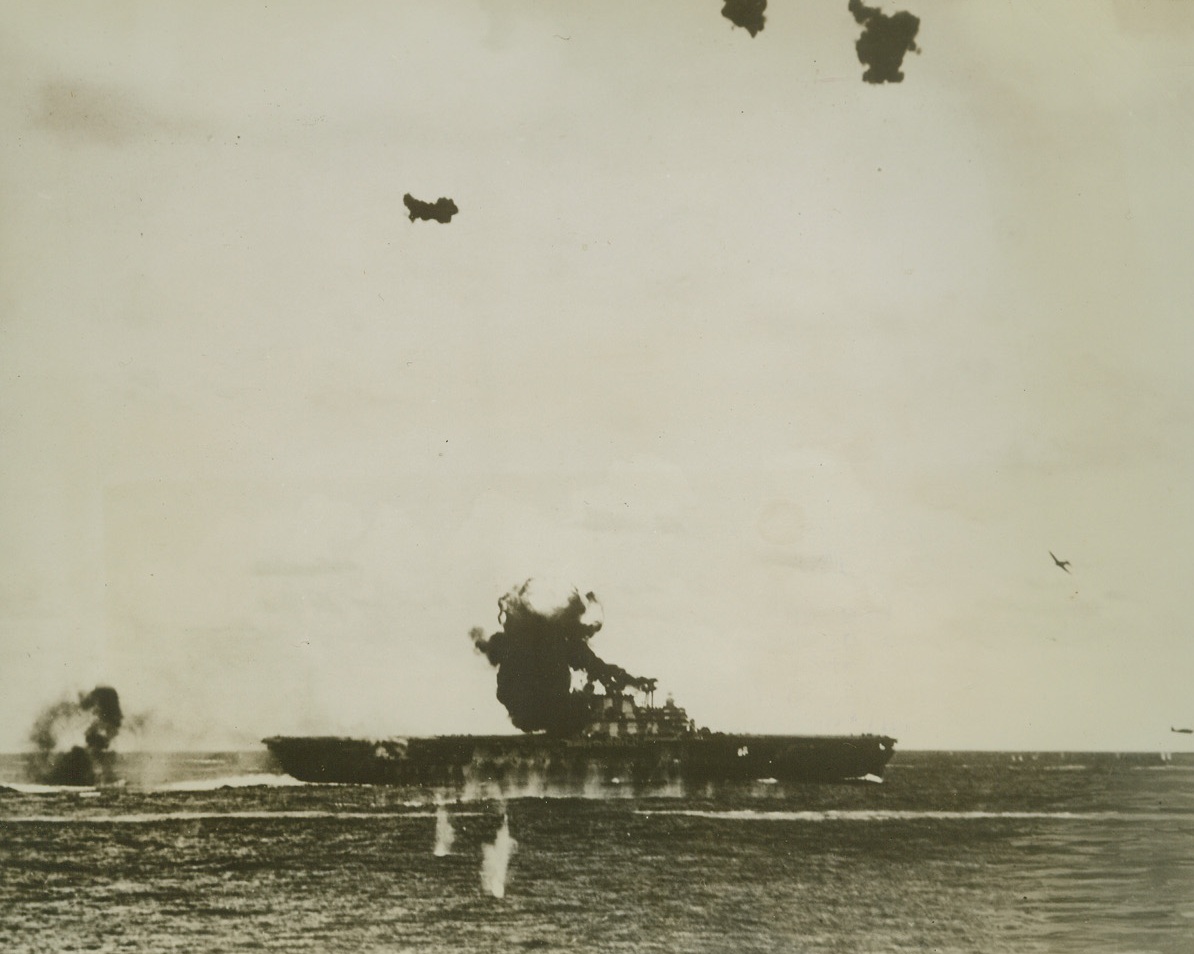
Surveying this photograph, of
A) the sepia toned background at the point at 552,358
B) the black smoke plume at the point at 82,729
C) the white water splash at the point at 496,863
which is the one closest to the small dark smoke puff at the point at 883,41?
the sepia toned background at the point at 552,358

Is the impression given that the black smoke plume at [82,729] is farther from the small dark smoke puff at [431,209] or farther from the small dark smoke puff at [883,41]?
the small dark smoke puff at [883,41]

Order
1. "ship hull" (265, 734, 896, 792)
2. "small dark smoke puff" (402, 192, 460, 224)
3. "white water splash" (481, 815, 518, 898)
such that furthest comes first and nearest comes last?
1. "ship hull" (265, 734, 896, 792)
2. "white water splash" (481, 815, 518, 898)
3. "small dark smoke puff" (402, 192, 460, 224)

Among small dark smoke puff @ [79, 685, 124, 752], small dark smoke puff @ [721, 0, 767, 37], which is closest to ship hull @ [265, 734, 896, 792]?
small dark smoke puff @ [79, 685, 124, 752]

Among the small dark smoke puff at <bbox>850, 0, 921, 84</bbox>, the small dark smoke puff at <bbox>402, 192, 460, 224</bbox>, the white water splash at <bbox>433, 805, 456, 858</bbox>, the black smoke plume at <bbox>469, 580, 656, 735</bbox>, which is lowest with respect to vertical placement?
the white water splash at <bbox>433, 805, 456, 858</bbox>

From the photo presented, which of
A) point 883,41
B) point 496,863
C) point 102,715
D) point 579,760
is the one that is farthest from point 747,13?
point 579,760

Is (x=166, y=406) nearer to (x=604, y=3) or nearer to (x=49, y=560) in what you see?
(x=49, y=560)

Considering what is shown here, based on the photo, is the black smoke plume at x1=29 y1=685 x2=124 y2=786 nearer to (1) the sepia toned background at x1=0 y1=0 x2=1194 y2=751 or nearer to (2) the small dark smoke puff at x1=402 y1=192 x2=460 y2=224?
(1) the sepia toned background at x1=0 y1=0 x2=1194 y2=751
